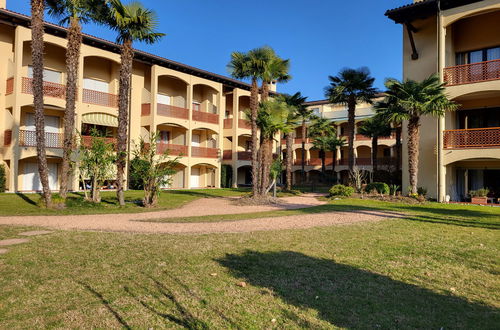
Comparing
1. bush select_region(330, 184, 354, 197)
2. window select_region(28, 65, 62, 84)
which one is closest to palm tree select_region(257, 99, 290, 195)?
bush select_region(330, 184, 354, 197)

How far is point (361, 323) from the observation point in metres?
3.92

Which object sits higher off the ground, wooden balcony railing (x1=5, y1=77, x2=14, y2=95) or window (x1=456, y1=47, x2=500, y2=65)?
window (x1=456, y1=47, x2=500, y2=65)

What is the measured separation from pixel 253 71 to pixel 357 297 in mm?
18413

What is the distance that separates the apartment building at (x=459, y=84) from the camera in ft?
64.2

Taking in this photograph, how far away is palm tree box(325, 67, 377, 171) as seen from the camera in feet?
85.4

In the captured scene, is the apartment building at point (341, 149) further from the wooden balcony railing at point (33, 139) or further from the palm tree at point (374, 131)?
the wooden balcony railing at point (33, 139)

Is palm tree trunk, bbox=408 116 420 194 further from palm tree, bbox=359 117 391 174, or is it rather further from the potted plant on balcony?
palm tree, bbox=359 117 391 174

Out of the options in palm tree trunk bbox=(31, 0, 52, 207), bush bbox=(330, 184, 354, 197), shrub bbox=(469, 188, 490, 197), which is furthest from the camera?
bush bbox=(330, 184, 354, 197)

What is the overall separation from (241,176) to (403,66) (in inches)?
897

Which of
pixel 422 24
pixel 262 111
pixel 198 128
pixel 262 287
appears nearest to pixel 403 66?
pixel 422 24

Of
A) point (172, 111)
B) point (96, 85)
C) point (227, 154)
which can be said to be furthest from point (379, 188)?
point (96, 85)

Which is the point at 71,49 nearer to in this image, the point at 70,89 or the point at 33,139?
the point at 70,89

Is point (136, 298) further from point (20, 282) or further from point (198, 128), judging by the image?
point (198, 128)

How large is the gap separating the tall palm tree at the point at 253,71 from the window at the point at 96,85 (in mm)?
11795
